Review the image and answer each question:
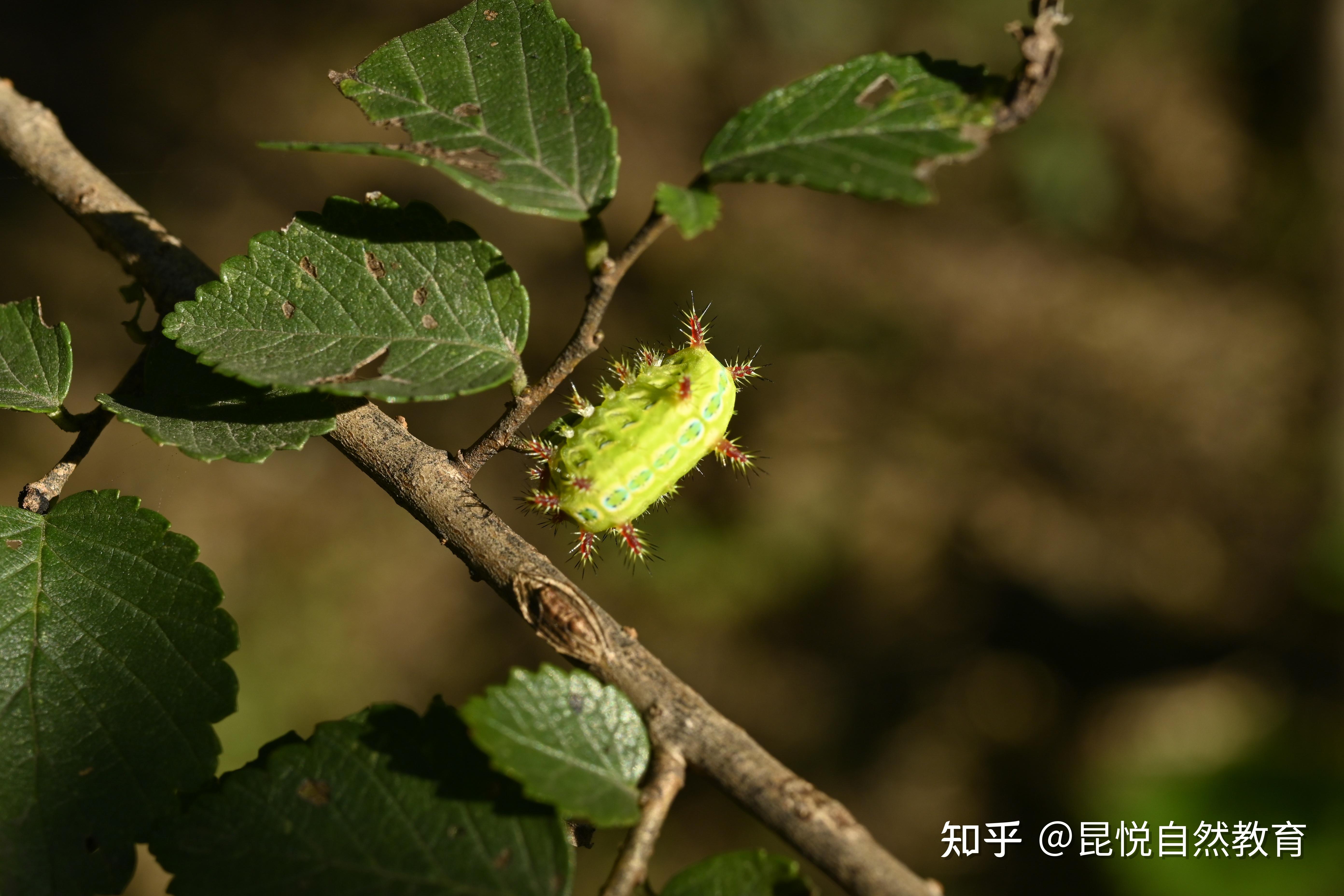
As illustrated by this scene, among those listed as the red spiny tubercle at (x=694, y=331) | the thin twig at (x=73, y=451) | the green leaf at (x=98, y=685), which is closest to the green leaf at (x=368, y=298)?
the thin twig at (x=73, y=451)

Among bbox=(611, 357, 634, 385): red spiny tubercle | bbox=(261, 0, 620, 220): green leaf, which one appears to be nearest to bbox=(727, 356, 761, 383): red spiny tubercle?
bbox=(611, 357, 634, 385): red spiny tubercle

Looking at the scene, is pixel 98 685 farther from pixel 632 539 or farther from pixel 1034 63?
pixel 1034 63

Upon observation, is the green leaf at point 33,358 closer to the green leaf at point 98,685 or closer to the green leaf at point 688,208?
the green leaf at point 98,685

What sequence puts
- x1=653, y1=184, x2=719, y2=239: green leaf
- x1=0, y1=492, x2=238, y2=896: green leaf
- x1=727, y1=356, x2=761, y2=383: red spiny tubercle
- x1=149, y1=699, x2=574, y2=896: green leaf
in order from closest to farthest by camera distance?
x1=653, y1=184, x2=719, y2=239: green leaf < x1=149, y1=699, x2=574, y2=896: green leaf < x1=0, y1=492, x2=238, y2=896: green leaf < x1=727, y1=356, x2=761, y2=383: red spiny tubercle

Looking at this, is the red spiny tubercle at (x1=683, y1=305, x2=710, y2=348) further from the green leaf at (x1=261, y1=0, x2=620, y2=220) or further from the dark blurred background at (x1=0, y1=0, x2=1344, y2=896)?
the dark blurred background at (x1=0, y1=0, x2=1344, y2=896)

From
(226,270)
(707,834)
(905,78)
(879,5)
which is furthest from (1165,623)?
(226,270)

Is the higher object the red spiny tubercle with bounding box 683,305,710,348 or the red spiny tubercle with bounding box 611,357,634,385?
the red spiny tubercle with bounding box 683,305,710,348

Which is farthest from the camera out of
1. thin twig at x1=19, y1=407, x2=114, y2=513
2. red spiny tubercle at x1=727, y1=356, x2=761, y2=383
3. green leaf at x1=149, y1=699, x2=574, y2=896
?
red spiny tubercle at x1=727, y1=356, x2=761, y2=383

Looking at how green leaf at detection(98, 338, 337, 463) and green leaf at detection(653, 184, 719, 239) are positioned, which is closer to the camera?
green leaf at detection(653, 184, 719, 239)
